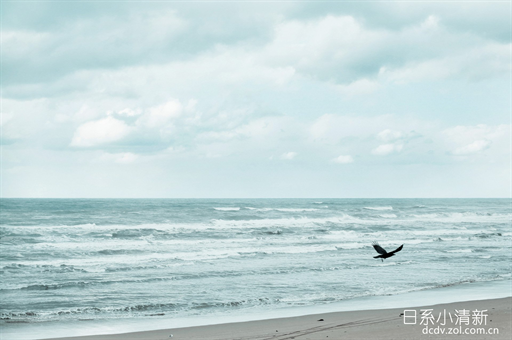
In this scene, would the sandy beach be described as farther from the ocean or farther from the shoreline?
the ocean

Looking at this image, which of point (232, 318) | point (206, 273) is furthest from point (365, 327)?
point (206, 273)

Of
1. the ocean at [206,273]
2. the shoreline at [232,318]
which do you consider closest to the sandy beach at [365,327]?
the shoreline at [232,318]

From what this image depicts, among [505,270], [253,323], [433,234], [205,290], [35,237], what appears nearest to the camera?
[253,323]

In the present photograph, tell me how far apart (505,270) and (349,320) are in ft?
32.7

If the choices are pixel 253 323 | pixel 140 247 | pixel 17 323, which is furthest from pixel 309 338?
pixel 140 247

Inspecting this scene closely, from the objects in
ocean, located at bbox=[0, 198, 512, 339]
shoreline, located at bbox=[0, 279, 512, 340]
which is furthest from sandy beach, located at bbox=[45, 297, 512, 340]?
ocean, located at bbox=[0, 198, 512, 339]

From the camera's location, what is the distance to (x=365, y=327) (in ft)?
29.0

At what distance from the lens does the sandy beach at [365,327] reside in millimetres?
8102

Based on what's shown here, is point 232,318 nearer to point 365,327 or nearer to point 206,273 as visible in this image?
point 365,327

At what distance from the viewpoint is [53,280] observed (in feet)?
46.5

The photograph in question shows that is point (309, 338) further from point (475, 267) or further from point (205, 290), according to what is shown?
point (475, 267)

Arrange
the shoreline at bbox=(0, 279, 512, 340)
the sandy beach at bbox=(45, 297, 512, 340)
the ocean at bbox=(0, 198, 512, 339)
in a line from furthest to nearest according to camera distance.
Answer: the ocean at bbox=(0, 198, 512, 339), the shoreline at bbox=(0, 279, 512, 340), the sandy beach at bbox=(45, 297, 512, 340)

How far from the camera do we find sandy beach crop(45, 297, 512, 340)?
26.6 feet

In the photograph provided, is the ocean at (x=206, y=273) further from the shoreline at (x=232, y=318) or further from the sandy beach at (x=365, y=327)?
the sandy beach at (x=365, y=327)
